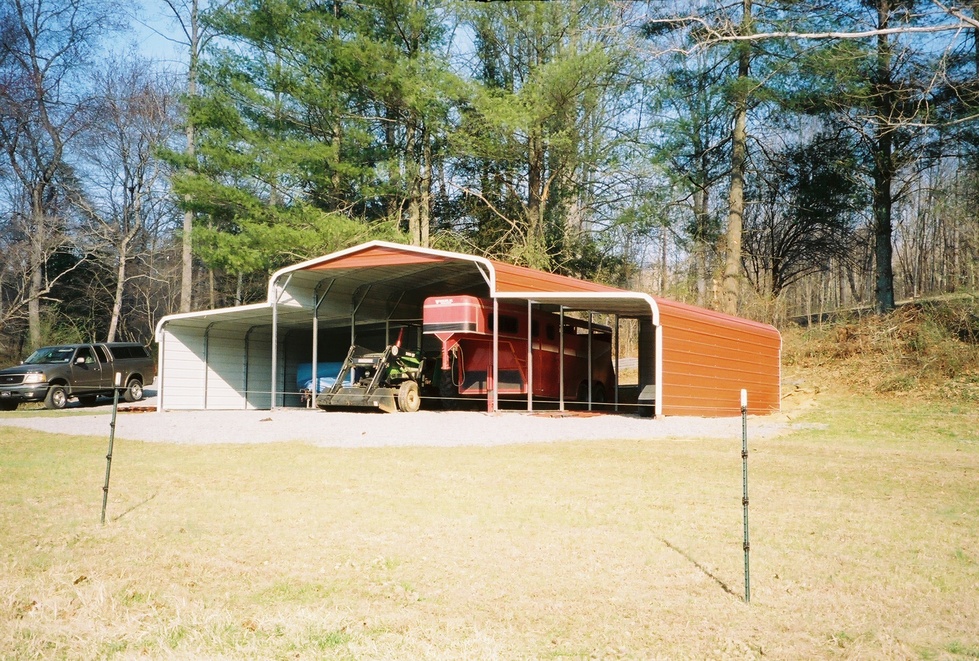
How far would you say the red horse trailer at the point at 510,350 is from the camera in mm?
16562

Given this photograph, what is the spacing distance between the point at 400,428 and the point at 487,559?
8304mm

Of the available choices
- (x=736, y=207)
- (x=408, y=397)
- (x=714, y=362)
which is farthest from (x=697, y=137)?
(x=408, y=397)

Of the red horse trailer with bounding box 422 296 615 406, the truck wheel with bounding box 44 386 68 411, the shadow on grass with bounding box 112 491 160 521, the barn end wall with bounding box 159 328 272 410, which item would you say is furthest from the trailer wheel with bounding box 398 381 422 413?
the truck wheel with bounding box 44 386 68 411

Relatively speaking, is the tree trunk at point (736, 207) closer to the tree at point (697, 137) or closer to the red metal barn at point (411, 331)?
the tree at point (697, 137)

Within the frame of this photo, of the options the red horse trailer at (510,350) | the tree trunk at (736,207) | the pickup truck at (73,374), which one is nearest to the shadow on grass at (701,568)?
the red horse trailer at (510,350)

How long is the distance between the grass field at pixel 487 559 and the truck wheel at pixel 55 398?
12.2 metres

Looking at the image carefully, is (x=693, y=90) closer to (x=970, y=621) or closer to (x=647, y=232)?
(x=647, y=232)

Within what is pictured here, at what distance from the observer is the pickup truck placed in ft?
69.5

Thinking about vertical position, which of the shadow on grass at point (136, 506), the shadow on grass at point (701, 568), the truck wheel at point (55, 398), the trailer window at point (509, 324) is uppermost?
the trailer window at point (509, 324)

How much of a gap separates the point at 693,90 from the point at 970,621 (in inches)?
843

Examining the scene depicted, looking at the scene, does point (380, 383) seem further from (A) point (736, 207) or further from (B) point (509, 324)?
(A) point (736, 207)

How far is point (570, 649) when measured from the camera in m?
4.02

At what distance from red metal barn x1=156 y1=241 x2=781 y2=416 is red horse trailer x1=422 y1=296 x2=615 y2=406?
0.14 m

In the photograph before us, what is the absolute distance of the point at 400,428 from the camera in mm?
13820
